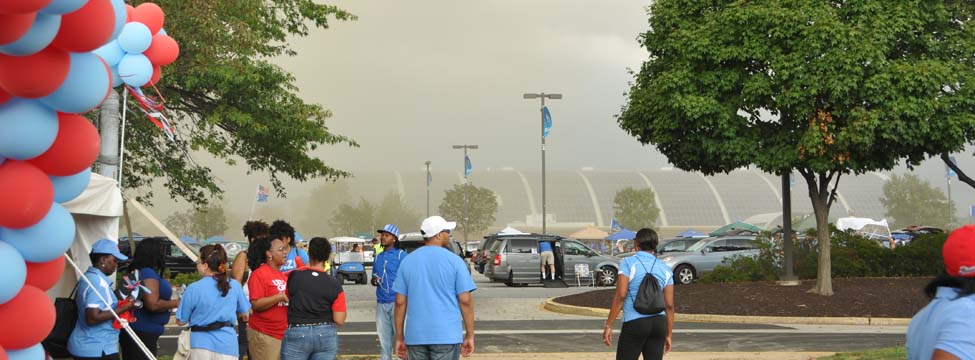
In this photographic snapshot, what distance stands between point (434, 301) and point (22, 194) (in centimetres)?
388

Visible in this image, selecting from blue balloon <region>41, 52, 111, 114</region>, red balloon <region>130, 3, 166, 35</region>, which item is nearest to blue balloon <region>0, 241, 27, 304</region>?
blue balloon <region>41, 52, 111, 114</region>

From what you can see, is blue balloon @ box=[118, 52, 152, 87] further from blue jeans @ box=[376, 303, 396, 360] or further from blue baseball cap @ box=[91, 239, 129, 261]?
blue jeans @ box=[376, 303, 396, 360]

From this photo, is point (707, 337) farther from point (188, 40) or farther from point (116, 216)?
point (188, 40)

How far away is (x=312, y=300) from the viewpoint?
8234mm

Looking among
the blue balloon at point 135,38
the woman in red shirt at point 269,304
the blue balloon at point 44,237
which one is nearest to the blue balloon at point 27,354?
the blue balloon at point 44,237

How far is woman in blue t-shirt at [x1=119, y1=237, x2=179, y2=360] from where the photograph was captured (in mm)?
8484

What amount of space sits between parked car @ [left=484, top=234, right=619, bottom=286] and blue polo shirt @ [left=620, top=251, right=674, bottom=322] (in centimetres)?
2530

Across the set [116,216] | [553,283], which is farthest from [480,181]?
[116,216]

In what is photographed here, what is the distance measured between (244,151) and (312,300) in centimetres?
1762

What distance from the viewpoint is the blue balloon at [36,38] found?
13.8ft

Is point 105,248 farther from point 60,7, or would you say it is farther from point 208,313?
point 60,7

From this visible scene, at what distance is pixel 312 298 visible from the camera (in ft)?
27.0

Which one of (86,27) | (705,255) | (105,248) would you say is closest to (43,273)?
(86,27)

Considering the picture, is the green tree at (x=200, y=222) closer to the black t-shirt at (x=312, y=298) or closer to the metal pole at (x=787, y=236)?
the metal pole at (x=787, y=236)
